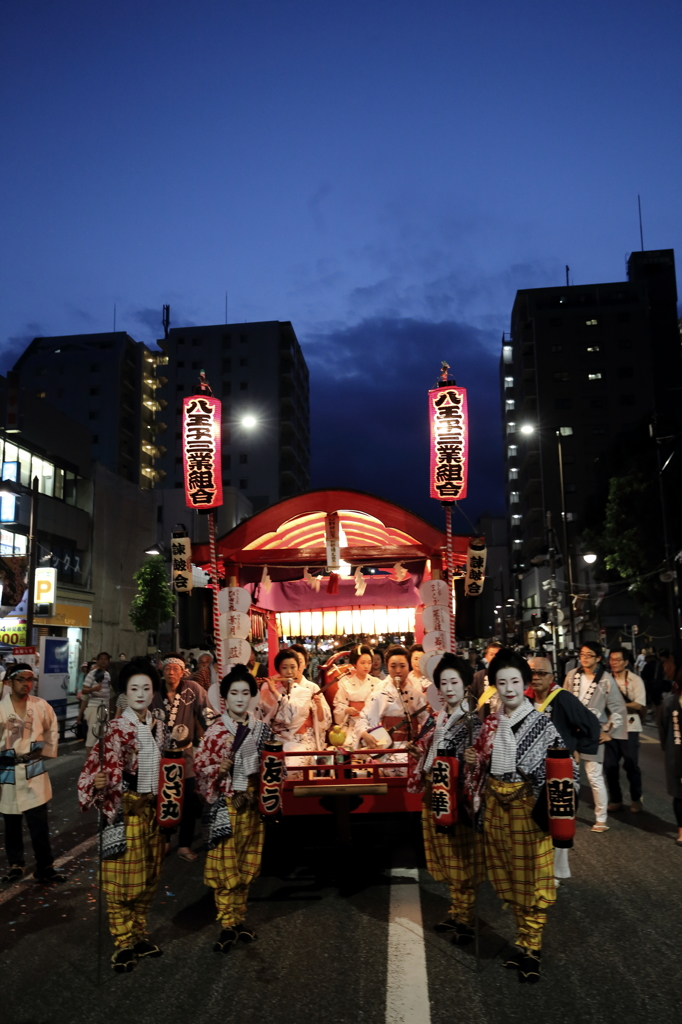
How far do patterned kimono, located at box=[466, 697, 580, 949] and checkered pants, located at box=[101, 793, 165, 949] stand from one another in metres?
2.15

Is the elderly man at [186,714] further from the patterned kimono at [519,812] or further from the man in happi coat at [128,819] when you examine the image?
the patterned kimono at [519,812]

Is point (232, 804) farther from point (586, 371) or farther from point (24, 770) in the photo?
point (586, 371)

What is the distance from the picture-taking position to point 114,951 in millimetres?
5547

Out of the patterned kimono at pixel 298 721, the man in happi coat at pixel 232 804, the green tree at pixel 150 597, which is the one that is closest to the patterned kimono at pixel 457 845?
the man in happi coat at pixel 232 804

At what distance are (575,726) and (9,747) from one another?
527cm

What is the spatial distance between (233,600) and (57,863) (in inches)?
A: 126

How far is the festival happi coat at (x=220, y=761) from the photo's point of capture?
5.55 metres

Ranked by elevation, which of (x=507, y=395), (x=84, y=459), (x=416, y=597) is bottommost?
(x=416, y=597)

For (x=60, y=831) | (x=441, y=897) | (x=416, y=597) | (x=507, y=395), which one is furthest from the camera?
(x=507, y=395)

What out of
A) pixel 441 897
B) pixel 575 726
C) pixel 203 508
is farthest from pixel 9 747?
pixel 575 726

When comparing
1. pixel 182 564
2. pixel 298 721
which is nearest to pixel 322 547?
pixel 182 564

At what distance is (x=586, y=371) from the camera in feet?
219

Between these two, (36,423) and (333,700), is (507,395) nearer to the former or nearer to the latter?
(36,423)

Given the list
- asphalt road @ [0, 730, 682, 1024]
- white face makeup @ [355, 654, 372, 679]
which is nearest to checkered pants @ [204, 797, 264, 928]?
asphalt road @ [0, 730, 682, 1024]
